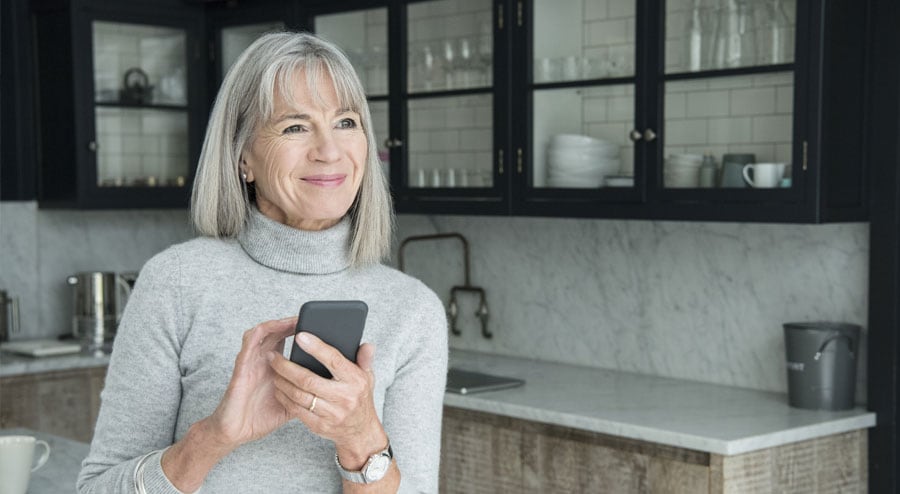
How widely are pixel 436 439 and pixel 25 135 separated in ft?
12.5

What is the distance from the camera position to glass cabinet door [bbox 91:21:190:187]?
495 cm

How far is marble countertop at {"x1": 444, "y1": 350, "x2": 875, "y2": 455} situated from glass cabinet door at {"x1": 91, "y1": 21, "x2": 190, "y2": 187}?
6.13 ft

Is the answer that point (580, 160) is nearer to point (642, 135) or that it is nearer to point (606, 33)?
point (642, 135)

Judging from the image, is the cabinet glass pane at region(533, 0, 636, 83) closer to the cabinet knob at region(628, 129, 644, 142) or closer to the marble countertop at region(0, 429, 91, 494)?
the cabinet knob at region(628, 129, 644, 142)

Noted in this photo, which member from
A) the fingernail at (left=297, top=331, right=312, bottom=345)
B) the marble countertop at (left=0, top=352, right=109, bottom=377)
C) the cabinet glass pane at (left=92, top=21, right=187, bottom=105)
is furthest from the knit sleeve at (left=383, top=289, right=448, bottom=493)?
the cabinet glass pane at (left=92, top=21, right=187, bottom=105)

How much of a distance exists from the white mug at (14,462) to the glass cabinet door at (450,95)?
2.31 m

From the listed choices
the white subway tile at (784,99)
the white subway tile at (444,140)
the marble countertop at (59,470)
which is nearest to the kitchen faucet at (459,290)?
the white subway tile at (444,140)

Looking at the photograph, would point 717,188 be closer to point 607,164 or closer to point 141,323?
point 607,164

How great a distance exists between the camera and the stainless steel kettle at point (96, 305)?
4.98 m

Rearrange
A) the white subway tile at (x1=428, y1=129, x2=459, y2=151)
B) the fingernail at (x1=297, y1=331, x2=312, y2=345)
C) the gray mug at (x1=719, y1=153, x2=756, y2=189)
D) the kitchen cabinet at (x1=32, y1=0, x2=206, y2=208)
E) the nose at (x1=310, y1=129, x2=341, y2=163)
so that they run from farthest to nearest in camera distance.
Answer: the kitchen cabinet at (x1=32, y1=0, x2=206, y2=208)
the white subway tile at (x1=428, y1=129, x2=459, y2=151)
the gray mug at (x1=719, y1=153, x2=756, y2=189)
the nose at (x1=310, y1=129, x2=341, y2=163)
the fingernail at (x1=297, y1=331, x2=312, y2=345)

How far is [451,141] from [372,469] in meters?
2.77

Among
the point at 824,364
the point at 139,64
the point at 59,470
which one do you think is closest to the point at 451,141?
the point at 824,364

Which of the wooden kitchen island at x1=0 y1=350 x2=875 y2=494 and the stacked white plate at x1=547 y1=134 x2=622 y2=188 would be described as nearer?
the wooden kitchen island at x1=0 y1=350 x2=875 y2=494

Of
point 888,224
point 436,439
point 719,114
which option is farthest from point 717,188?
point 436,439
